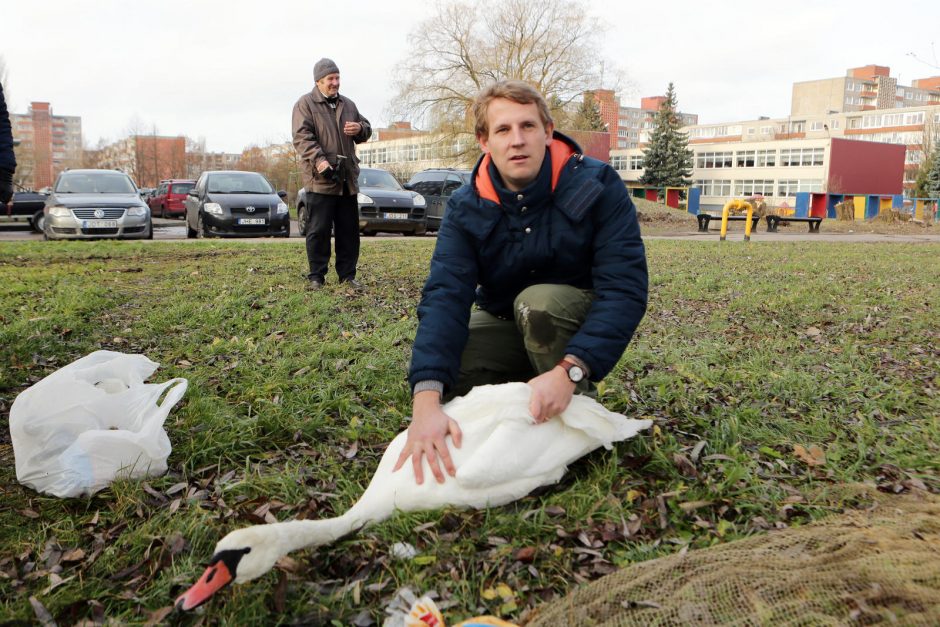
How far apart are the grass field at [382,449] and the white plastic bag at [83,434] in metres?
0.09

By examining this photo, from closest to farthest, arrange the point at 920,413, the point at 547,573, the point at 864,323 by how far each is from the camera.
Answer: the point at 547,573, the point at 920,413, the point at 864,323

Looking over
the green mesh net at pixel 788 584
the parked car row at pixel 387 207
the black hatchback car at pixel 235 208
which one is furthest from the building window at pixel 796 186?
the green mesh net at pixel 788 584

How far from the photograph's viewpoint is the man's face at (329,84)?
6.91 metres

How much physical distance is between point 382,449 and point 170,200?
30521 mm

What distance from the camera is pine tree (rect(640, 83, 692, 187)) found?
5953 cm

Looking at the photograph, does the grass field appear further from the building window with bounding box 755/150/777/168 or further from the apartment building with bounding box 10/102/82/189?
the building window with bounding box 755/150/777/168

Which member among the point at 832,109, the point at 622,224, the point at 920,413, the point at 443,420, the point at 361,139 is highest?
the point at 832,109

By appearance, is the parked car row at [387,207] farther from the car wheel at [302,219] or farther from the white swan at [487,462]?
the white swan at [487,462]

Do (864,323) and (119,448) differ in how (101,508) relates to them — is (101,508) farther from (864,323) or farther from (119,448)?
(864,323)

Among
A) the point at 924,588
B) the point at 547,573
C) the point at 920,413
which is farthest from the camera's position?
the point at 920,413

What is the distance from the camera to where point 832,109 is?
107750 millimetres

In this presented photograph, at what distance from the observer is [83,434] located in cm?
262

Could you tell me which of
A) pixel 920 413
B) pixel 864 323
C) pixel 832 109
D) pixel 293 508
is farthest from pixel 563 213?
pixel 832 109

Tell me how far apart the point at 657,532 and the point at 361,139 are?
5.84 meters
